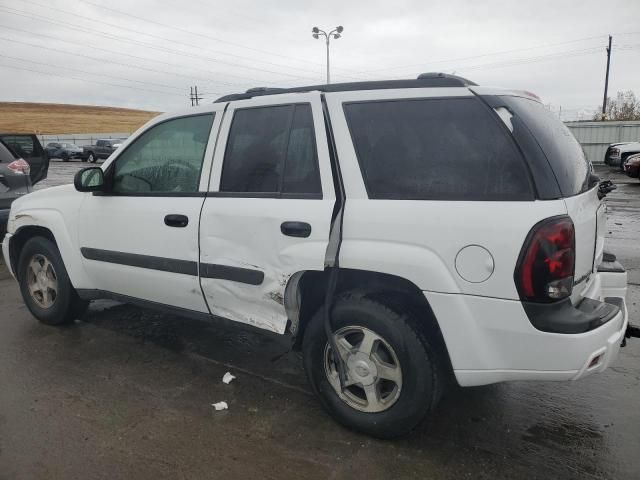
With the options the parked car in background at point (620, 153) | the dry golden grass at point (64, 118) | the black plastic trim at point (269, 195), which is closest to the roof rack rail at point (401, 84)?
the black plastic trim at point (269, 195)

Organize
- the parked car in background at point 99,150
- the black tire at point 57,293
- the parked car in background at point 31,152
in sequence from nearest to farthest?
1. the black tire at point 57,293
2. the parked car in background at point 31,152
3. the parked car in background at point 99,150

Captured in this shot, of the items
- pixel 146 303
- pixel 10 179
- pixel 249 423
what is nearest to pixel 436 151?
pixel 249 423

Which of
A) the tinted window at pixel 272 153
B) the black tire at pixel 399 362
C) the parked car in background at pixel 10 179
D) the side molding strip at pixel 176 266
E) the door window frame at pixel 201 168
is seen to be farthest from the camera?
the parked car in background at pixel 10 179

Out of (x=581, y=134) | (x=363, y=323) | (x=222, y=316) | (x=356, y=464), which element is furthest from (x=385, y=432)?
(x=581, y=134)

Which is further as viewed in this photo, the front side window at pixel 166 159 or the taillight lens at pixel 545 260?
the front side window at pixel 166 159

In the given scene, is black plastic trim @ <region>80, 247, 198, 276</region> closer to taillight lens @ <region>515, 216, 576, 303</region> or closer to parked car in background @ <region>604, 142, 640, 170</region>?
taillight lens @ <region>515, 216, 576, 303</region>

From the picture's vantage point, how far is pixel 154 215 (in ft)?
11.3

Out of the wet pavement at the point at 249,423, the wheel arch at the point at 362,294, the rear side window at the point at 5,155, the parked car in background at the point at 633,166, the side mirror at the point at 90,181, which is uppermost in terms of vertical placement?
the rear side window at the point at 5,155

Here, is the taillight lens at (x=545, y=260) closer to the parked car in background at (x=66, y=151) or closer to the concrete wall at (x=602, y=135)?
the concrete wall at (x=602, y=135)

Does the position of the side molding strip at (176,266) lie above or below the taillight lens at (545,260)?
below

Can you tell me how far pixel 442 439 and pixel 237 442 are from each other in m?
1.11

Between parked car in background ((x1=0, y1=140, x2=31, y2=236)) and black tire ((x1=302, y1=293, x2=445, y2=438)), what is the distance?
6622 mm

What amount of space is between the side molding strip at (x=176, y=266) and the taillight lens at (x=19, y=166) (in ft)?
15.6

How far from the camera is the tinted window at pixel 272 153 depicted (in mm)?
2910
